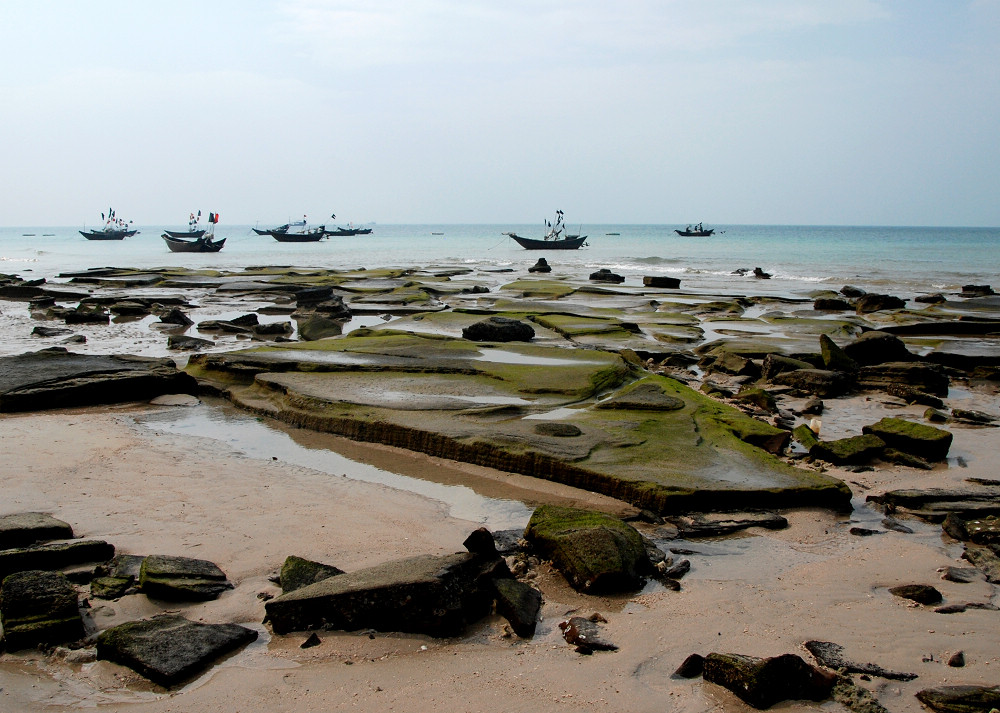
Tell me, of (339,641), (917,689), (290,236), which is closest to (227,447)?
(339,641)

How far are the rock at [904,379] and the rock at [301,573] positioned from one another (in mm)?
8347

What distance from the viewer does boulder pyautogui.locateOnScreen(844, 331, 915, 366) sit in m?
12.0

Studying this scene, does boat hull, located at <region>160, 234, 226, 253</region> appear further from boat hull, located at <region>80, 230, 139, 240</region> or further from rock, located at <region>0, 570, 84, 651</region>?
rock, located at <region>0, 570, 84, 651</region>

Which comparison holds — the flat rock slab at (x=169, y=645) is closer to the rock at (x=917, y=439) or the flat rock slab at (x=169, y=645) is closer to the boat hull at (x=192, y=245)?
the rock at (x=917, y=439)

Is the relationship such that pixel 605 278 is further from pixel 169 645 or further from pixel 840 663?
pixel 169 645

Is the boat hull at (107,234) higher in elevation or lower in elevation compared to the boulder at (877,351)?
higher

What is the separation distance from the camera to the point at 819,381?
10109 millimetres

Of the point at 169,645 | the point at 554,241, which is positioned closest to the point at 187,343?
the point at 169,645

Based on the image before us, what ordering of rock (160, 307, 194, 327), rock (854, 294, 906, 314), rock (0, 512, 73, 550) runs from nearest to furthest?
rock (0, 512, 73, 550) → rock (160, 307, 194, 327) → rock (854, 294, 906, 314)

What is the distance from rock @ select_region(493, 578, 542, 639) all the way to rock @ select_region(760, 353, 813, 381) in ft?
25.1

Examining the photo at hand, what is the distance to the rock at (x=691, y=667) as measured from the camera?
3.37 m

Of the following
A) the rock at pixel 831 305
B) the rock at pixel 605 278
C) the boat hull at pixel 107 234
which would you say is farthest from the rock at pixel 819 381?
the boat hull at pixel 107 234

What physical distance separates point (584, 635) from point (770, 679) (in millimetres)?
847

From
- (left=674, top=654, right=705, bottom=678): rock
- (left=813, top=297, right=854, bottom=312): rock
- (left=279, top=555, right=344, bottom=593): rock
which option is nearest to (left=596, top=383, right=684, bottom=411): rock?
(left=279, top=555, right=344, bottom=593): rock
